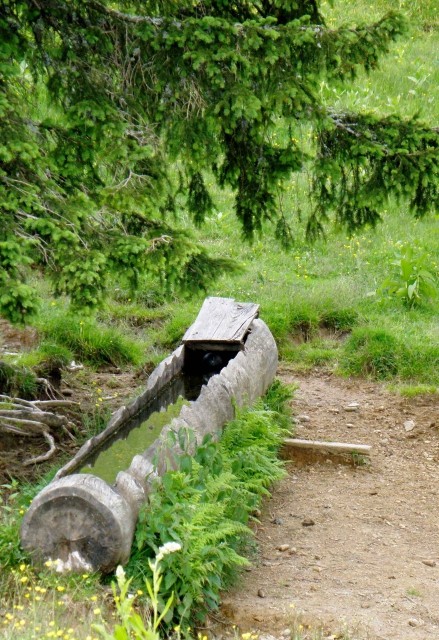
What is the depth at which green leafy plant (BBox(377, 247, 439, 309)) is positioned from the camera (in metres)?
10.9

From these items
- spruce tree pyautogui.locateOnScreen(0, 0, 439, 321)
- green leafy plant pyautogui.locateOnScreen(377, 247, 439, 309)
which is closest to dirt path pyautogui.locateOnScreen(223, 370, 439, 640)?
green leafy plant pyautogui.locateOnScreen(377, 247, 439, 309)

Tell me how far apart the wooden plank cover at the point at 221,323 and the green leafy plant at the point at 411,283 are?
2.51 m

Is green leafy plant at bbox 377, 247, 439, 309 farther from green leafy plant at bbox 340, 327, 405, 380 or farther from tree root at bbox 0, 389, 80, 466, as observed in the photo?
tree root at bbox 0, 389, 80, 466

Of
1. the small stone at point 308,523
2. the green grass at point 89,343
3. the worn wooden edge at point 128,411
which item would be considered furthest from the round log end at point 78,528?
the green grass at point 89,343

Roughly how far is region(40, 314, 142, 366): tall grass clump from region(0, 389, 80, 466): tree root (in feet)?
5.19

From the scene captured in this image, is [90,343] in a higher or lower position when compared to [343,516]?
lower

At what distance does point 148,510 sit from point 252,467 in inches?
64.5

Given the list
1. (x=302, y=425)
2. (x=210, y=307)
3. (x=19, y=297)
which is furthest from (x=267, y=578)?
(x=210, y=307)

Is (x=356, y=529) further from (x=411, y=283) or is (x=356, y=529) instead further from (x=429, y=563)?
(x=411, y=283)

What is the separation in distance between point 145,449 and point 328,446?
189cm

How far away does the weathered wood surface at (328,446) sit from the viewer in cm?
812

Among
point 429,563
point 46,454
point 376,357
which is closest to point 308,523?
point 429,563

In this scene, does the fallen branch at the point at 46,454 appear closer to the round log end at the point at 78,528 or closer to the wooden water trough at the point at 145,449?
the wooden water trough at the point at 145,449

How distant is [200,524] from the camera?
5.63 m
